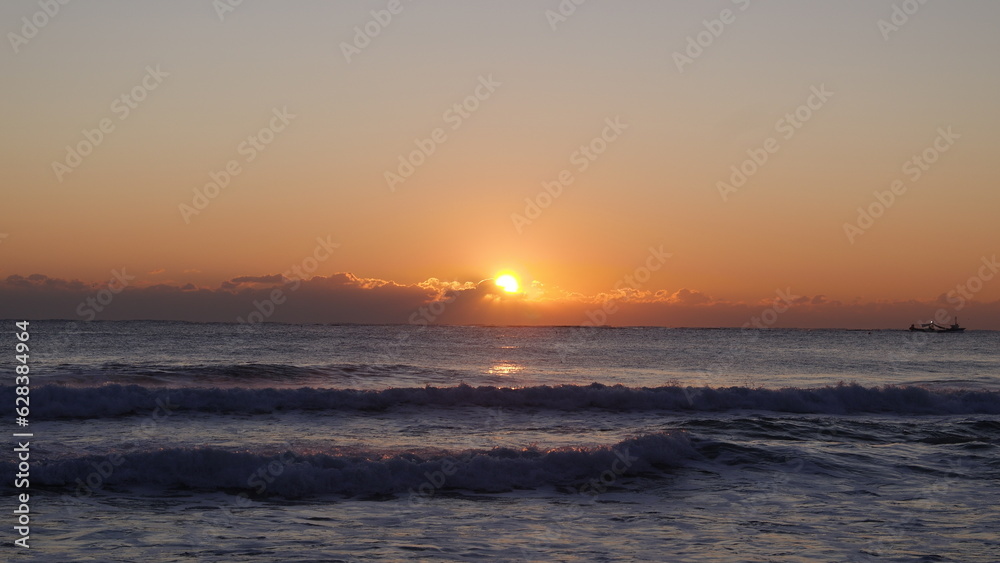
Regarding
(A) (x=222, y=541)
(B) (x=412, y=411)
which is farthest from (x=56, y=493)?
(B) (x=412, y=411)

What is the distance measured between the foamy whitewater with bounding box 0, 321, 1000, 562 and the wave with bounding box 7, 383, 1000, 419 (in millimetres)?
102

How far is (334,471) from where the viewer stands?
1559cm

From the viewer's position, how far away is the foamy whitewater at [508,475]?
11.7 meters

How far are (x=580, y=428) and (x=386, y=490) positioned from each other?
9.98 m

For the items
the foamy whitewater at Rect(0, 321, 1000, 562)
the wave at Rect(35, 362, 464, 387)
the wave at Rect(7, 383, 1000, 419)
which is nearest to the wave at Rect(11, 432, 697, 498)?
the foamy whitewater at Rect(0, 321, 1000, 562)

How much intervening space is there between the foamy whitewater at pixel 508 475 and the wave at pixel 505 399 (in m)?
0.10

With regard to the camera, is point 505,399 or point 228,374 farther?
point 228,374

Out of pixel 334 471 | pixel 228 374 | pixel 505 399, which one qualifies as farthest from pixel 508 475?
pixel 228 374

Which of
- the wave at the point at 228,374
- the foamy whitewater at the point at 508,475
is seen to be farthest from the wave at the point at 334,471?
the wave at the point at 228,374

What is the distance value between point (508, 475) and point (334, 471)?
3637 mm

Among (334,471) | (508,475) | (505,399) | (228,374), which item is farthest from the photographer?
(228,374)

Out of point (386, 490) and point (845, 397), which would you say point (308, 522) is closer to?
point (386, 490)

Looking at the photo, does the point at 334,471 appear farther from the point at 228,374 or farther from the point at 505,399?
the point at 228,374

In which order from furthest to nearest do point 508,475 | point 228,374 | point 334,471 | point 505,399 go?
point 228,374 < point 505,399 < point 508,475 < point 334,471
